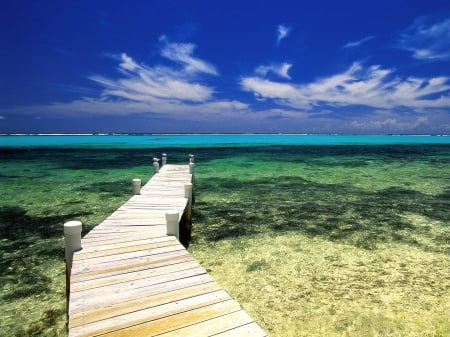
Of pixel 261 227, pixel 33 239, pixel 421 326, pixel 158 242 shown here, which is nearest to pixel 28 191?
pixel 33 239

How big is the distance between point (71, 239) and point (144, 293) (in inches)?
87.7

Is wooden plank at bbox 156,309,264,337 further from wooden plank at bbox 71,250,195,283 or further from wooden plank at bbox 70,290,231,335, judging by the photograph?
wooden plank at bbox 71,250,195,283

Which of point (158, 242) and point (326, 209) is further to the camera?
point (326, 209)

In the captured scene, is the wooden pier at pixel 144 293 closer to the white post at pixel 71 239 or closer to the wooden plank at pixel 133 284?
the wooden plank at pixel 133 284

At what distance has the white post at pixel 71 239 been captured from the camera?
5387 millimetres

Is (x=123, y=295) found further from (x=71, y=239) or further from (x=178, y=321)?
(x=71, y=239)

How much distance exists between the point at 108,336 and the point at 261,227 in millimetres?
8438

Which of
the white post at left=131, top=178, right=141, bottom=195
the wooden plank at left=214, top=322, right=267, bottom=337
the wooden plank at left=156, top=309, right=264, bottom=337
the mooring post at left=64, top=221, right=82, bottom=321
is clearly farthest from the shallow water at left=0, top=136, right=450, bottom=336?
the wooden plank at left=214, top=322, right=267, bottom=337

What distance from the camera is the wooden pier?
341 cm

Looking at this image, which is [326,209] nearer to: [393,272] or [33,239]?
[393,272]

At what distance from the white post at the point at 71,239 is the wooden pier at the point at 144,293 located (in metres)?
0.11

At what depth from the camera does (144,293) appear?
4.18 metres

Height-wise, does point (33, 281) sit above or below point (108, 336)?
below

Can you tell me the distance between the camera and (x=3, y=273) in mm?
7676
